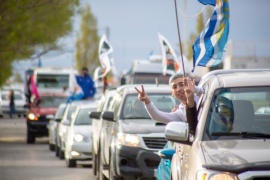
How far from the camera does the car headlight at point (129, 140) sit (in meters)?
17.6

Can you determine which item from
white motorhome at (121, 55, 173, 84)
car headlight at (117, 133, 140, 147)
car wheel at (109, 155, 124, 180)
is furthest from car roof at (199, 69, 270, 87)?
white motorhome at (121, 55, 173, 84)

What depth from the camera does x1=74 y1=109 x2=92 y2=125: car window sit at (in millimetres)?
28125

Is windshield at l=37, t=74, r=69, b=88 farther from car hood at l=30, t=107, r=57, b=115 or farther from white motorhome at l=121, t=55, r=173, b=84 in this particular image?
white motorhome at l=121, t=55, r=173, b=84

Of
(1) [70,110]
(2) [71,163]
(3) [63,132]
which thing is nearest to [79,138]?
(2) [71,163]

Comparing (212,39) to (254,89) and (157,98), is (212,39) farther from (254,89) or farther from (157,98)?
(157,98)

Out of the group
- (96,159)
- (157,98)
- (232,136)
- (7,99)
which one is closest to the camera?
(232,136)

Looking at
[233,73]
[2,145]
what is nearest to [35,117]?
[2,145]

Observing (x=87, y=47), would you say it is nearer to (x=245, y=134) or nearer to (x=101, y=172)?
(x=101, y=172)

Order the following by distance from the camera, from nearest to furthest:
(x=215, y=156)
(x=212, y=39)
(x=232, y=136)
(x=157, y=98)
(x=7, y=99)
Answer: (x=215, y=156)
(x=232, y=136)
(x=212, y=39)
(x=157, y=98)
(x=7, y=99)

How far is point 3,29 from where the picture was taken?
121ft

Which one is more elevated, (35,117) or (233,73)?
(233,73)

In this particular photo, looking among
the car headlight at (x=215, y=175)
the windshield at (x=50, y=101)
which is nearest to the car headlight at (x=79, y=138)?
the windshield at (x=50, y=101)

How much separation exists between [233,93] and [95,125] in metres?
13.0

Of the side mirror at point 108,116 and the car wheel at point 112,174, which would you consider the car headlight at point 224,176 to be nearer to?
the car wheel at point 112,174
